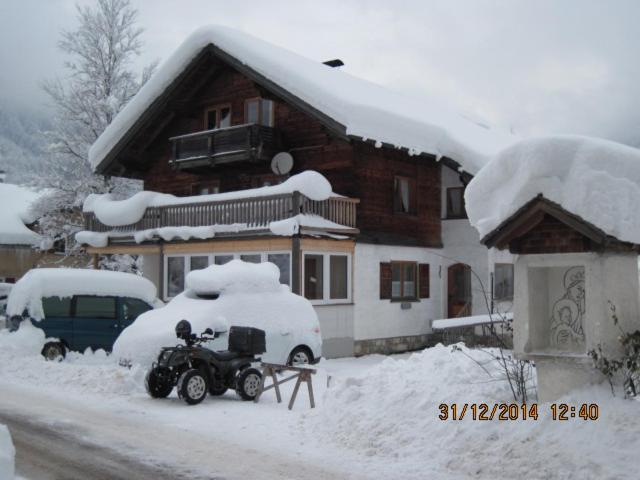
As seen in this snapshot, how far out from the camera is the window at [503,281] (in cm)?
2448

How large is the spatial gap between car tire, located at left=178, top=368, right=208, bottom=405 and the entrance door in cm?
1432

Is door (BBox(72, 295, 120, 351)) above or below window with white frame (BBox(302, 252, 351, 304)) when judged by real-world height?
below

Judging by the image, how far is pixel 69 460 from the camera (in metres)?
8.38

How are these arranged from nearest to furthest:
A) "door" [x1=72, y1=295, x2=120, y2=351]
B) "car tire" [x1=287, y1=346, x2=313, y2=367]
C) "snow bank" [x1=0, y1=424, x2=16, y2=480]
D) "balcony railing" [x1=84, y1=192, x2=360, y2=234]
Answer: "snow bank" [x1=0, y1=424, x2=16, y2=480] < "car tire" [x1=287, y1=346, x2=313, y2=367] < "door" [x1=72, y1=295, x2=120, y2=351] < "balcony railing" [x1=84, y1=192, x2=360, y2=234]

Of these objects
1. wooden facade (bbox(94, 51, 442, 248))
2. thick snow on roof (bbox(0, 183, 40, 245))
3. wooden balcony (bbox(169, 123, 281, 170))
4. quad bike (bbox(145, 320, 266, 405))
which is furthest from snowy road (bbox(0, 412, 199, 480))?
thick snow on roof (bbox(0, 183, 40, 245))

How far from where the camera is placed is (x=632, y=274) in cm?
891

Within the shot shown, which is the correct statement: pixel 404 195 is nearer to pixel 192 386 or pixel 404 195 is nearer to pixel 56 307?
pixel 56 307

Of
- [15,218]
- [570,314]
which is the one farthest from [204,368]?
[15,218]

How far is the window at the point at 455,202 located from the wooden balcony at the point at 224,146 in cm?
623

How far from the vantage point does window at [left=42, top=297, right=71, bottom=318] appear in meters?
17.7

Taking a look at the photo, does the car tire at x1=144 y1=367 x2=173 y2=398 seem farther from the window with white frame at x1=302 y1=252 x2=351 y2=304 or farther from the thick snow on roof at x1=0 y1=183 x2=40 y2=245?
the thick snow on roof at x1=0 y1=183 x2=40 y2=245

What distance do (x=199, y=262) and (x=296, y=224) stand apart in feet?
16.5

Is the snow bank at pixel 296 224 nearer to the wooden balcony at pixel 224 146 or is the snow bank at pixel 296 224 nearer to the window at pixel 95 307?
the wooden balcony at pixel 224 146
